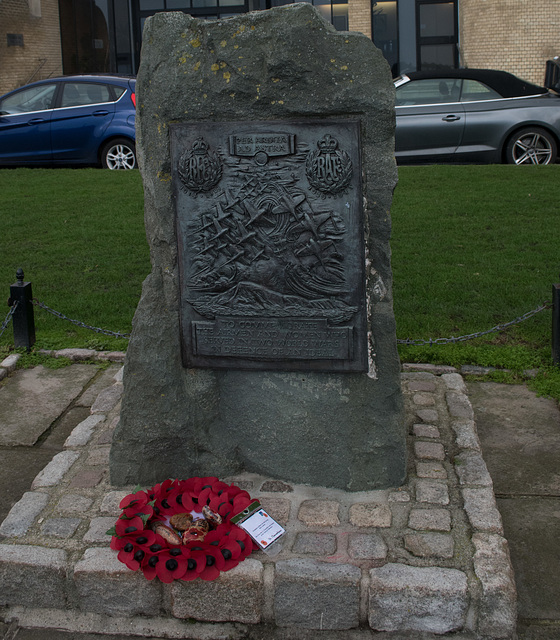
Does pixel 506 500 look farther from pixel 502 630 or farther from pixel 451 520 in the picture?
pixel 502 630

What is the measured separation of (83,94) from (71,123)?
56cm

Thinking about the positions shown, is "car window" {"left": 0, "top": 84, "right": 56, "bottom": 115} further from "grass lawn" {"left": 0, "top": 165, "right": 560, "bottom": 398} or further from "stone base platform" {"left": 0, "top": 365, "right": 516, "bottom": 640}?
"stone base platform" {"left": 0, "top": 365, "right": 516, "bottom": 640}

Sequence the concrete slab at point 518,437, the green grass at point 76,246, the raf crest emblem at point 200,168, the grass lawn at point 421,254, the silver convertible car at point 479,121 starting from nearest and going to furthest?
the raf crest emblem at point 200,168
the concrete slab at point 518,437
the grass lawn at point 421,254
the green grass at point 76,246
the silver convertible car at point 479,121

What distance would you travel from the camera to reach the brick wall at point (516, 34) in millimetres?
15391

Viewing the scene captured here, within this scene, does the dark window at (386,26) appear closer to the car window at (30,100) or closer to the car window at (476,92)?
the car window at (476,92)

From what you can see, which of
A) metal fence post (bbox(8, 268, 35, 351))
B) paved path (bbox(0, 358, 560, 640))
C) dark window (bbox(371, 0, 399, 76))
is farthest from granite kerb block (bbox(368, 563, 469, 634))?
dark window (bbox(371, 0, 399, 76))

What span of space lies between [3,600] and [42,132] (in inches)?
353

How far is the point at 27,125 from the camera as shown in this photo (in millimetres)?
10953

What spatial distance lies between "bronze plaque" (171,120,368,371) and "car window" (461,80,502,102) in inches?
317

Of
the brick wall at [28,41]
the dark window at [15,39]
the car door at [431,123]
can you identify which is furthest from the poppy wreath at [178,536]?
the dark window at [15,39]

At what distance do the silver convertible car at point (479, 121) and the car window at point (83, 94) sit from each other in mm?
4297

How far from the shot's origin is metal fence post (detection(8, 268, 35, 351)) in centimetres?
542

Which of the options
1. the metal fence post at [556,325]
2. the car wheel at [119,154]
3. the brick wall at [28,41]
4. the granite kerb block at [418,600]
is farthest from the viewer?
the brick wall at [28,41]

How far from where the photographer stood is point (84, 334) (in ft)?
19.2
